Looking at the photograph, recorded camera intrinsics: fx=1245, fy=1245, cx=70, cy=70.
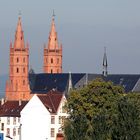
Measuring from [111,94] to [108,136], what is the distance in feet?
90.8

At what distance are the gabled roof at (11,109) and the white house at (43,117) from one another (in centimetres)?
417

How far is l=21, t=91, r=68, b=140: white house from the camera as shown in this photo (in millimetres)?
128250

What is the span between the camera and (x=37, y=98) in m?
130

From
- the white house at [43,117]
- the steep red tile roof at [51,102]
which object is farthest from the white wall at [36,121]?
the steep red tile roof at [51,102]

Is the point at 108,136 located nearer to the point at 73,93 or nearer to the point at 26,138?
the point at 73,93

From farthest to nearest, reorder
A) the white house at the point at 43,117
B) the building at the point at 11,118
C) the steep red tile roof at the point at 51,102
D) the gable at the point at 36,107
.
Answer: the building at the point at 11,118
the steep red tile roof at the point at 51,102
the gable at the point at 36,107
the white house at the point at 43,117

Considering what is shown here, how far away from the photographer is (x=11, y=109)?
138 m

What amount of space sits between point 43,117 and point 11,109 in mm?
9415

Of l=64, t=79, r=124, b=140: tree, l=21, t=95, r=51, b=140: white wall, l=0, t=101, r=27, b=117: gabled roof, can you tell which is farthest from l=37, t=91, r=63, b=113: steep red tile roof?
l=64, t=79, r=124, b=140: tree

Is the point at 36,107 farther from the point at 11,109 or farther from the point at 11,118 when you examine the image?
the point at 11,109

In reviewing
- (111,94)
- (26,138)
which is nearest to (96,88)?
(111,94)

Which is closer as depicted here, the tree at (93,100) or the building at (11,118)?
the tree at (93,100)

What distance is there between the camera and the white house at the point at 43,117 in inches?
5049

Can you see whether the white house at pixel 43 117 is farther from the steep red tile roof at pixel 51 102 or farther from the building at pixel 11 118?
the building at pixel 11 118
